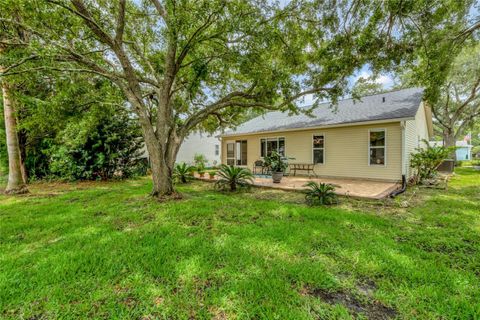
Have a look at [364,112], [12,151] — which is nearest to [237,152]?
[364,112]

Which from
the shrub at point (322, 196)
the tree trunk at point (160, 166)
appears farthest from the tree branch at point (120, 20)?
the shrub at point (322, 196)

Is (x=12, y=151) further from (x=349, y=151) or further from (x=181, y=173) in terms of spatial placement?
(x=349, y=151)

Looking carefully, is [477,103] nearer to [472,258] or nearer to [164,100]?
[472,258]

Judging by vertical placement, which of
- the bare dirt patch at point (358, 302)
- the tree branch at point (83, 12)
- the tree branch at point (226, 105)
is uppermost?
the tree branch at point (83, 12)

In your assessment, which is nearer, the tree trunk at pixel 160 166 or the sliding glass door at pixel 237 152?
the tree trunk at pixel 160 166

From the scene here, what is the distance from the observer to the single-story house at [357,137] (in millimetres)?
8586

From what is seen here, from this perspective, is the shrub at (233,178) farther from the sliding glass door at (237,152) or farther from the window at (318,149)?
the sliding glass door at (237,152)

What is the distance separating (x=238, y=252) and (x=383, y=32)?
743 cm

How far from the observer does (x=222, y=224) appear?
411 cm

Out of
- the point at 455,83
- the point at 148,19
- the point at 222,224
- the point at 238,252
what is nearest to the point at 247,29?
the point at 148,19

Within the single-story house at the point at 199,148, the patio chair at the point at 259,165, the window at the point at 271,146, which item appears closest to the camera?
the patio chair at the point at 259,165

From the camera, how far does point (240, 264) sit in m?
2.65

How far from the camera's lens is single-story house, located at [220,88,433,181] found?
28.2 ft

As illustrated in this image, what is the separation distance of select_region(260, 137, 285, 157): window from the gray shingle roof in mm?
711
